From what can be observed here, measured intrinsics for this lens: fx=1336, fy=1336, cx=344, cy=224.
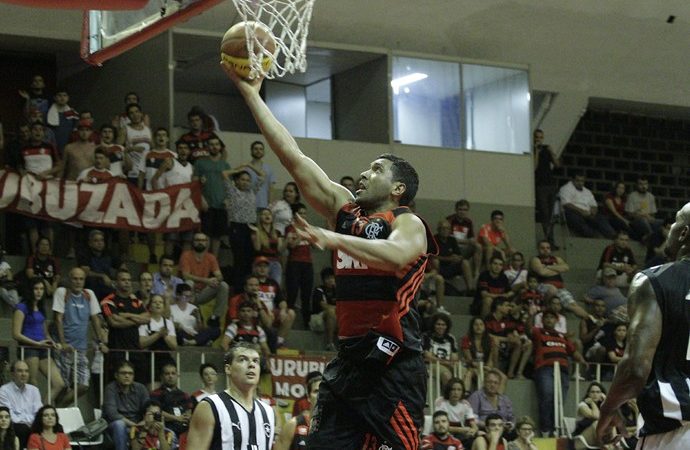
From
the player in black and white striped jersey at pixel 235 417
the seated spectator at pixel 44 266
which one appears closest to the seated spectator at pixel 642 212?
the seated spectator at pixel 44 266

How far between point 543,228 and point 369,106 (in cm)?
375

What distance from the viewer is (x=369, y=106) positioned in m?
23.3

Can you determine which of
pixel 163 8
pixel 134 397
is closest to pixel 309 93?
pixel 134 397

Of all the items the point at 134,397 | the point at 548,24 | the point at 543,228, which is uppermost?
the point at 548,24

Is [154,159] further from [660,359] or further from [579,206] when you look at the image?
[660,359]

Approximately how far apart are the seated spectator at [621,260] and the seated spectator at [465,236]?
2107 millimetres

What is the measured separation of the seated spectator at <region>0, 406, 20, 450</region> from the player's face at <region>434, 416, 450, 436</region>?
4.67 metres

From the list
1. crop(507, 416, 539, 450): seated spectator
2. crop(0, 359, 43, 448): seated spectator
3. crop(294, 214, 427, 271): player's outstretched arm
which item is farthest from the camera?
crop(507, 416, 539, 450): seated spectator

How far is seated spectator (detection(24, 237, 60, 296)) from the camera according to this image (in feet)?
52.9

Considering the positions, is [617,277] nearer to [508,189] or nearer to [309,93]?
[508,189]

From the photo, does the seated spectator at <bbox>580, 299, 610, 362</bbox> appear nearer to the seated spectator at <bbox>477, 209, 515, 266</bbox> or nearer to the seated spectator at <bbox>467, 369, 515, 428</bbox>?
the seated spectator at <bbox>477, 209, 515, 266</bbox>

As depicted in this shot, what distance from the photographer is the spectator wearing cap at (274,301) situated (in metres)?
17.5

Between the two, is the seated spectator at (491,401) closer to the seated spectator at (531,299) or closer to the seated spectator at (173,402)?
the seated spectator at (531,299)

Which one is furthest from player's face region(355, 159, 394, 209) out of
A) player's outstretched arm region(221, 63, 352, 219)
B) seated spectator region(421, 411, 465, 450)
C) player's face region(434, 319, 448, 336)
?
player's face region(434, 319, 448, 336)
